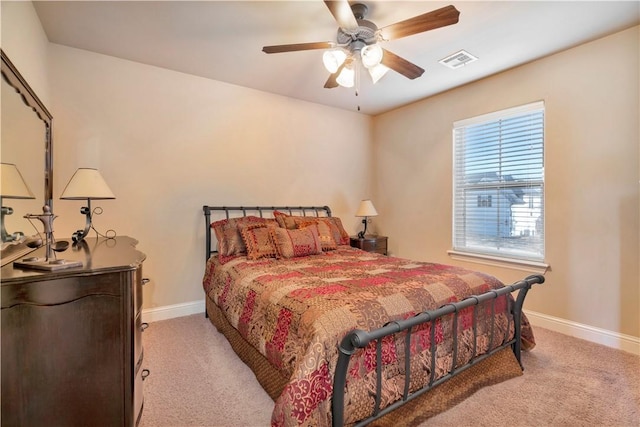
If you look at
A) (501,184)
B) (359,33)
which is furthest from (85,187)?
(501,184)

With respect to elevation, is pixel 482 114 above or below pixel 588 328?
above

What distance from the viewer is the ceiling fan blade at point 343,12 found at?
1.71m

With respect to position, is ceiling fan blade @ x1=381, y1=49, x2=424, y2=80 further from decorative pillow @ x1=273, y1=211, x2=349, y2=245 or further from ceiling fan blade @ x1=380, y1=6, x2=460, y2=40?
decorative pillow @ x1=273, y1=211, x2=349, y2=245

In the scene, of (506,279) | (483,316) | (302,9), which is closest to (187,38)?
(302,9)

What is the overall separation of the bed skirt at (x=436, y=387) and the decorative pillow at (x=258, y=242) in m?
0.71

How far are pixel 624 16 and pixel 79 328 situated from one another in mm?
3881

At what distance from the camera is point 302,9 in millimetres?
2199

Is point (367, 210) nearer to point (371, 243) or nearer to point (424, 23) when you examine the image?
point (371, 243)

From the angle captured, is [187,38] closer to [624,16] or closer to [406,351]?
[406,351]

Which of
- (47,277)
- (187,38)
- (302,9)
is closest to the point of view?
(47,277)

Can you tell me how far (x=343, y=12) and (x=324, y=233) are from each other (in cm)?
205

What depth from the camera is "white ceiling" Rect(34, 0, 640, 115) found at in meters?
2.20

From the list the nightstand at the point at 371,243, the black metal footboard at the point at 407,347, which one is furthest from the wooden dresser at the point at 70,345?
the nightstand at the point at 371,243

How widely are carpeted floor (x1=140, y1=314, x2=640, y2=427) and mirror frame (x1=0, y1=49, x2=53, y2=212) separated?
138 cm
